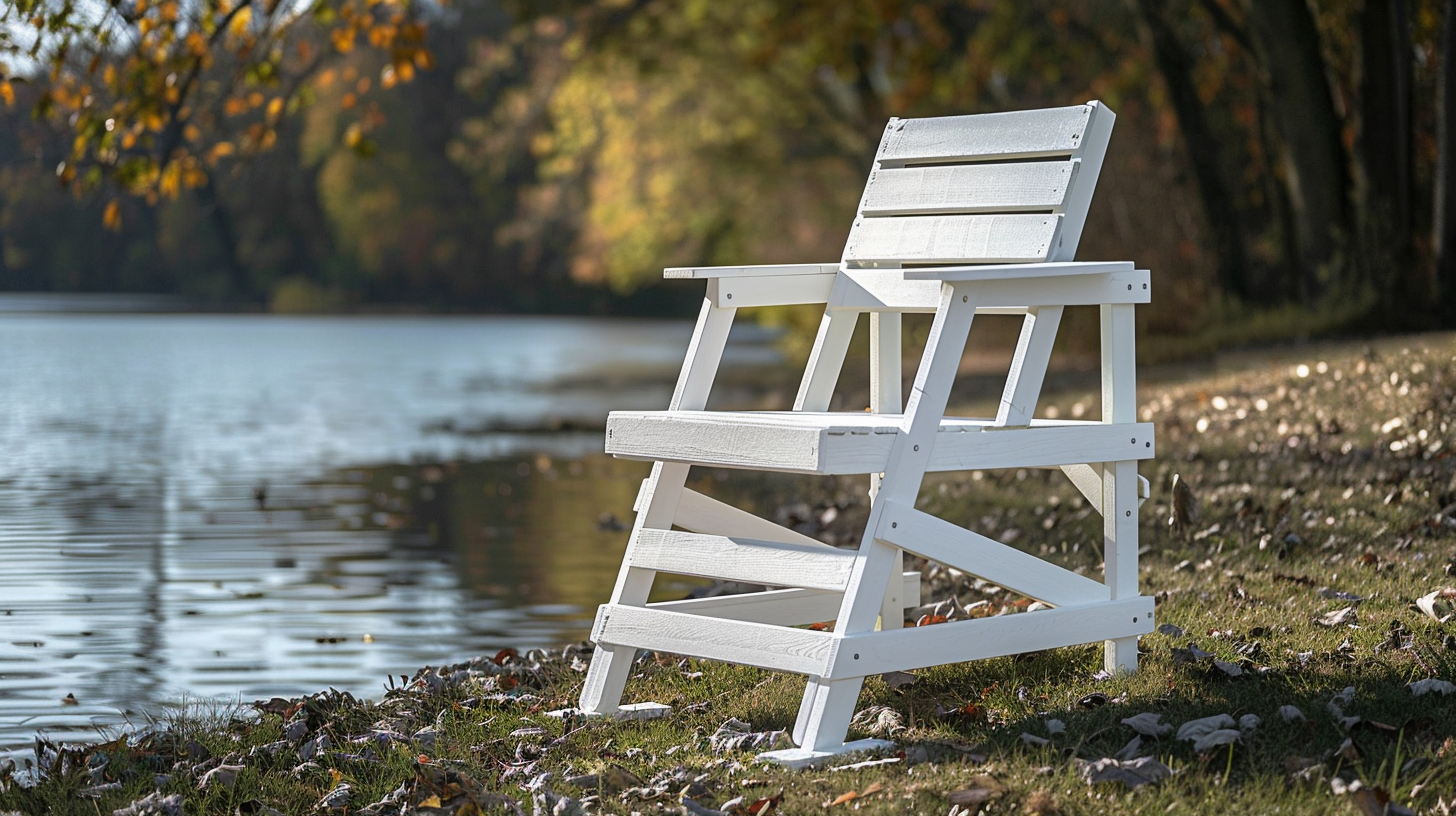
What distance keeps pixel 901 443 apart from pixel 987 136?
1.14 meters

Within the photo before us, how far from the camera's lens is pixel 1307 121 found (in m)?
13.5

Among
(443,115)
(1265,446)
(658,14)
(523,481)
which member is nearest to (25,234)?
A: (443,115)

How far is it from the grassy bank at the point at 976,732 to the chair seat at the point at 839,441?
60 centimetres

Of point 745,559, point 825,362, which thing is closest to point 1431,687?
point 745,559

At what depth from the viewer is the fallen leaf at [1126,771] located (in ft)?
11.3

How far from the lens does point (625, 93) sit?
29094 millimetres

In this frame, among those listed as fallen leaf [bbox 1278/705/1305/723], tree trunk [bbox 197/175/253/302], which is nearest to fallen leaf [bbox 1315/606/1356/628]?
fallen leaf [bbox 1278/705/1305/723]

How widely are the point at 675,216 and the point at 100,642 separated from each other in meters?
25.1

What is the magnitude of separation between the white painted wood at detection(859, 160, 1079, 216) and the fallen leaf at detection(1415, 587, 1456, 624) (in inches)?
63.3

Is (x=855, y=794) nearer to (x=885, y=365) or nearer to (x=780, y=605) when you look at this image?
(x=780, y=605)

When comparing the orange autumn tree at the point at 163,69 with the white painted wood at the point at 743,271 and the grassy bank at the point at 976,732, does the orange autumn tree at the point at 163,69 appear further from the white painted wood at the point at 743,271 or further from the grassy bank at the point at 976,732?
the white painted wood at the point at 743,271

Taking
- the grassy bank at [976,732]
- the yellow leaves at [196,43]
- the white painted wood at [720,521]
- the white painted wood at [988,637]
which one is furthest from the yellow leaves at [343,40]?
the white painted wood at [988,637]

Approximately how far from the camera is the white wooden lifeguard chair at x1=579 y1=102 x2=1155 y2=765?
388 cm

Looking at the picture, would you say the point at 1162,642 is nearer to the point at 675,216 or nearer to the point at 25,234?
the point at 675,216
